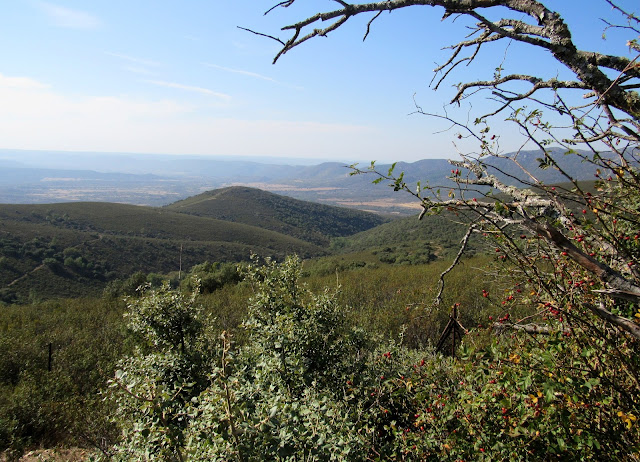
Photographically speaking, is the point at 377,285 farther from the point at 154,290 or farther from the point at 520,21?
the point at 520,21

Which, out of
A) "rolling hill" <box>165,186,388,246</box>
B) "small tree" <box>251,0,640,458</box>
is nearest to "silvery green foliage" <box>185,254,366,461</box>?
"small tree" <box>251,0,640,458</box>

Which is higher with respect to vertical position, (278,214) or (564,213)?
(564,213)

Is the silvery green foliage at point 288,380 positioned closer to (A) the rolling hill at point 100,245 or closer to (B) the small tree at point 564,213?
(B) the small tree at point 564,213

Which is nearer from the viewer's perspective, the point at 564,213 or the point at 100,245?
the point at 564,213

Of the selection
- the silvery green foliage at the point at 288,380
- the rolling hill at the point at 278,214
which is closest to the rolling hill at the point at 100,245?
the rolling hill at the point at 278,214

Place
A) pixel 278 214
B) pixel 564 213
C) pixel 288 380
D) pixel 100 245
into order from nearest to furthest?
pixel 564 213 → pixel 288 380 → pixel 100 245 → pixel 278 214

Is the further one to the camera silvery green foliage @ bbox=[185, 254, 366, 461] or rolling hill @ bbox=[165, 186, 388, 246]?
rolling hill @ bbox=[165, 186, 388, 246]

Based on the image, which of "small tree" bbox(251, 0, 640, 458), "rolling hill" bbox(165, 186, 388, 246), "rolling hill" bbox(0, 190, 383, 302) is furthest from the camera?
"rolling hill" bbox(165, 186, 388, 246)

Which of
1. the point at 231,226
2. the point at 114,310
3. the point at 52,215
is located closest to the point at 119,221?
the point at 52,215

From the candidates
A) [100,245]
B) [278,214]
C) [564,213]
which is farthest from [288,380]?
[278,214]

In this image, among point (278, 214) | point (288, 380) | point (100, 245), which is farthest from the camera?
point (278, 214)

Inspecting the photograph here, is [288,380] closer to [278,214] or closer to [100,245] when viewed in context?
[100,245]

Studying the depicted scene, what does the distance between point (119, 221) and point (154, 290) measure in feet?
290

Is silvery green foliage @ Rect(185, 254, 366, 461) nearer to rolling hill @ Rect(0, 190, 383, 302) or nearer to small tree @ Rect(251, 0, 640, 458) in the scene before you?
small tree @ Rect(251, 0, 640, 458)
